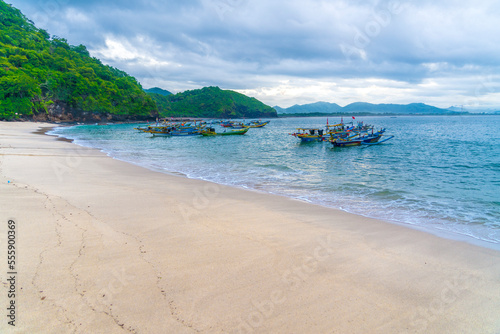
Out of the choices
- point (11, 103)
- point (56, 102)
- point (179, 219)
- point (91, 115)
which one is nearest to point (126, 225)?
point (179, 219)

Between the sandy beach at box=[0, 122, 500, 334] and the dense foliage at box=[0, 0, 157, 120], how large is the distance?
74257 millimetres

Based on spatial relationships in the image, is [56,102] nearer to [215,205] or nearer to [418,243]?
[215,205]

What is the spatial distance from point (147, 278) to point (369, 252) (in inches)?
167

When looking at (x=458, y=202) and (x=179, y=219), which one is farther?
(x=458, y=202)

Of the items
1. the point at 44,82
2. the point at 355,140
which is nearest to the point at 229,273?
the point at 355,140

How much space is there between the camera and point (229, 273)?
421 centimetres

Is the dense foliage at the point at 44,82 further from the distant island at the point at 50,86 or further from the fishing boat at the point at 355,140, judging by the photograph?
the fishing boat at the point at 355,140

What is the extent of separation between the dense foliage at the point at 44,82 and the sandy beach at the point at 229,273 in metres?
74.3

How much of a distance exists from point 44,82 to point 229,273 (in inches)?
3764

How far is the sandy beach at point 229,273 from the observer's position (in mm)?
3209

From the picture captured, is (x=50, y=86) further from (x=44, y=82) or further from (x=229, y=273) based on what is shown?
(x=229, y=273)

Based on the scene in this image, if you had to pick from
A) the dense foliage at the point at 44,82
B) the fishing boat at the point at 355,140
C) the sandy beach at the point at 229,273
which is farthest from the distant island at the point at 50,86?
the sandy beach at the point at 229,273

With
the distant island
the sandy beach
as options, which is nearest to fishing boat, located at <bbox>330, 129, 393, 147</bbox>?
the sandy beach

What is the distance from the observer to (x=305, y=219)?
23.8 ft
